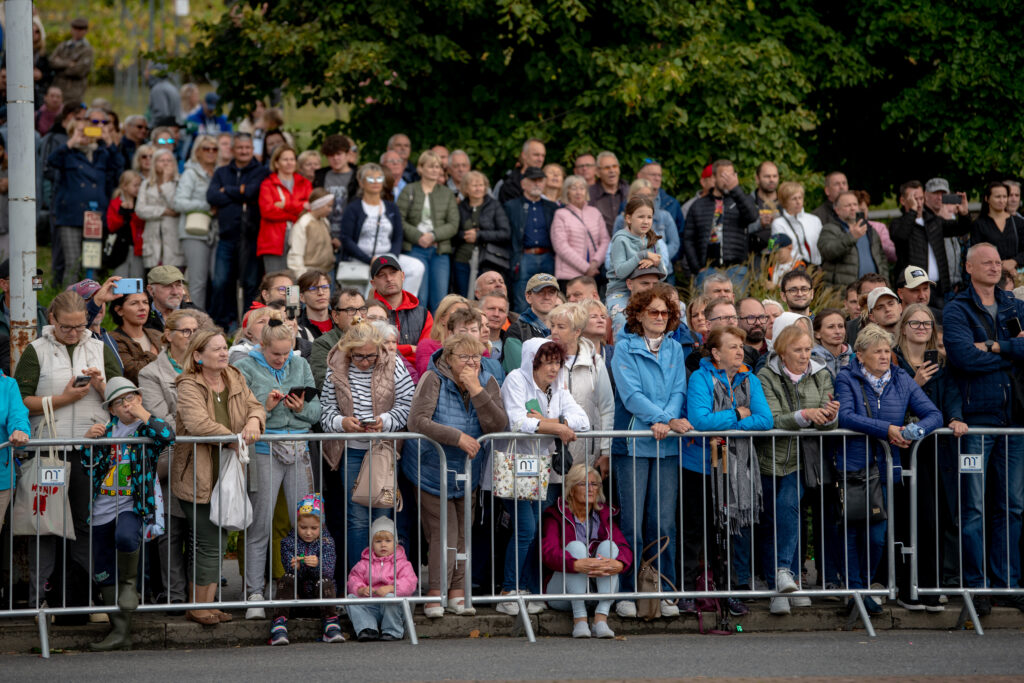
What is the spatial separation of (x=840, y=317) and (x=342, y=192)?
613 centimetres

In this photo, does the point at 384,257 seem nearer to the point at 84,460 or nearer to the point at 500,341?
the point at 500,341

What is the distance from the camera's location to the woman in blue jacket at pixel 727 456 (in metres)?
8.98

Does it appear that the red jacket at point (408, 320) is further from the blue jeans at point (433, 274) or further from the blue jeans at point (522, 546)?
the blue jeans at point (433, 274)

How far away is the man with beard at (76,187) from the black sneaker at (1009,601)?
33.8 feet

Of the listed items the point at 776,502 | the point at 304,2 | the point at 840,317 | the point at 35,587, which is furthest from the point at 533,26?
the point at 35,587

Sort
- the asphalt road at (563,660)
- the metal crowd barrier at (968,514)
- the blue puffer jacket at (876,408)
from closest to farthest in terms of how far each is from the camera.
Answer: the asphalt road at (563,660) → the blue puffer jacket at (876,408) → the metal crowd barrier at (968,514)

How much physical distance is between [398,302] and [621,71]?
5.51 metres

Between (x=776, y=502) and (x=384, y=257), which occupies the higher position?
(x=384, y=257)

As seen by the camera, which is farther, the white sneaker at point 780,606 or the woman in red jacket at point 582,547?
the white sneaker at point 780,606

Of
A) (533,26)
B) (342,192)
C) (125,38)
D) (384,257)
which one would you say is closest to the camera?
(384,257)

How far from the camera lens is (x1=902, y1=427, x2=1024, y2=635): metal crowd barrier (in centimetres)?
926

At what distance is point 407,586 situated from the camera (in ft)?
28.8

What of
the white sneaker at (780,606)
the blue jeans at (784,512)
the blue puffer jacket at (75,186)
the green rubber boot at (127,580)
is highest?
the blue puffer jacket at (75,186)

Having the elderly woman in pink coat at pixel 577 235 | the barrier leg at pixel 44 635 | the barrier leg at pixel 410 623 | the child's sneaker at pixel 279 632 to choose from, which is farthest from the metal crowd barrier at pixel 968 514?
the barrier leg at pixel 44 635
